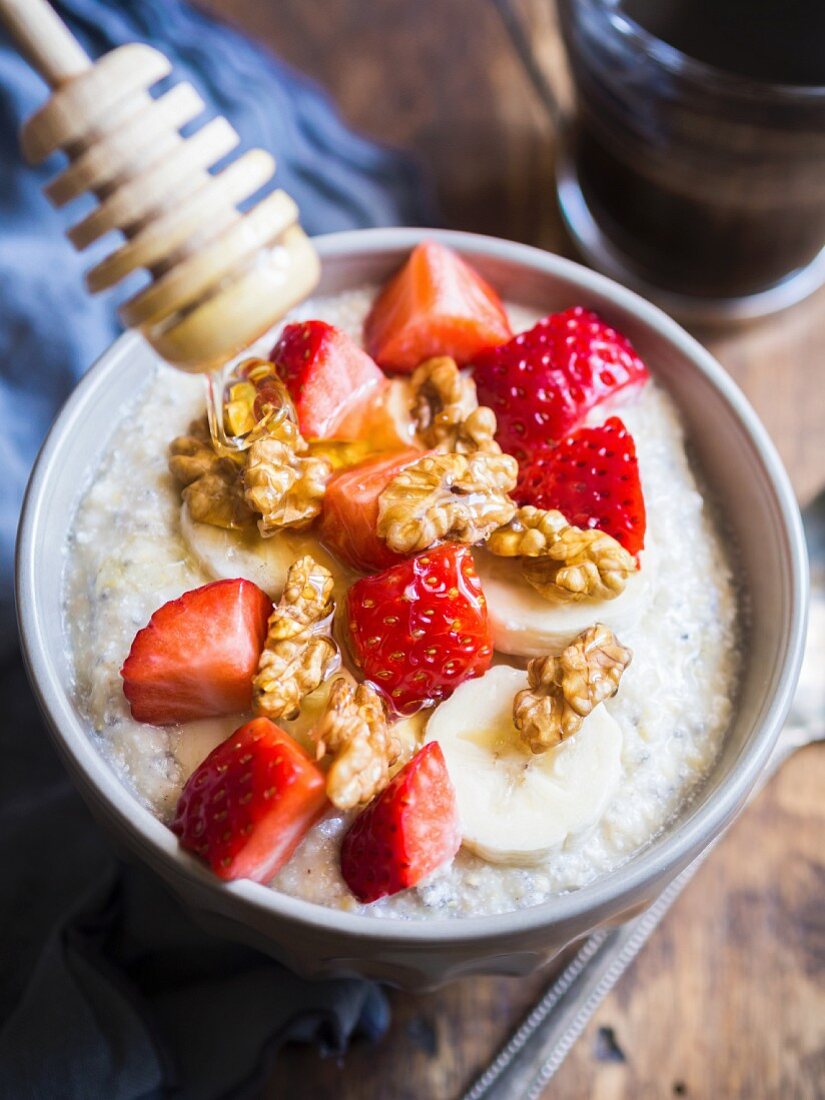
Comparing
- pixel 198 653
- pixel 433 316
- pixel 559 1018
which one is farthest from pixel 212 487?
pixel 559 1018

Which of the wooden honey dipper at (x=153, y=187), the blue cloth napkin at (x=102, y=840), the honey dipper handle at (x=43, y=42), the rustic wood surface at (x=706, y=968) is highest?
the honey dipper handle at (x=43, y=42)

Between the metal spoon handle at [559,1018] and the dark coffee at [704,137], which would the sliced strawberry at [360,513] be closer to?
the metal spoon handle at [559,1018]

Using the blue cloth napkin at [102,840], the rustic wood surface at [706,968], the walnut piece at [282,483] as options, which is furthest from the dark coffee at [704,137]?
the walnut piece at [282,483]

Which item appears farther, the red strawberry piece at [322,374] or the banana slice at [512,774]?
the red strawberry piece at [322,374]

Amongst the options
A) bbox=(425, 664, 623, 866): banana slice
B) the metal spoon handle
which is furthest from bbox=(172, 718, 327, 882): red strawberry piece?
the metal spoon handle

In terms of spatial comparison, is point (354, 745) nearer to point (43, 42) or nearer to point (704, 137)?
point (43, 42)

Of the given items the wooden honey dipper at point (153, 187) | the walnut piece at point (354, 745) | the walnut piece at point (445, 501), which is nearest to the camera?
the wooden honey dipper at point (153, 187)

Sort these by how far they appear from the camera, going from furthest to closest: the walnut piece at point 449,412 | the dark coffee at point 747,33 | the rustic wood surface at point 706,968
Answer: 1. the dark coffee at point 747,33
2. the rustic wood surface at point 706,968
3. the walnut piece at point 449,412

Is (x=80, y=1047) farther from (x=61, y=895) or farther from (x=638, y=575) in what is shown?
(x=638, y=575)
